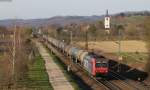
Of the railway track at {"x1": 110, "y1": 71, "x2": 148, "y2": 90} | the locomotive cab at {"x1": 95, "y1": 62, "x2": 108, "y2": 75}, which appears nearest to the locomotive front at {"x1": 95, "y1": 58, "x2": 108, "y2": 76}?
the locomotive cab at {"x1": 95, "y1": 62, "x2": 108, "y2": 75}

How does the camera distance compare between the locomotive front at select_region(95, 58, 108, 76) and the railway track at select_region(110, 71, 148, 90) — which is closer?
the railway track at select_region(110, 71, 148, 90)

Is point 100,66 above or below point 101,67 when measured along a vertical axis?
above

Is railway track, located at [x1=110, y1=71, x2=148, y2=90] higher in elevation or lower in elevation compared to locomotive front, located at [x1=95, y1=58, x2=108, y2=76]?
lower

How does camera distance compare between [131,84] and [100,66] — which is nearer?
[131,84]

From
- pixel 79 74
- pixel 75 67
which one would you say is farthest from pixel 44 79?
pixel 75 67

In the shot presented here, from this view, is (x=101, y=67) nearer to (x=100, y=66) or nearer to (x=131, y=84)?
(x=100, y=66)

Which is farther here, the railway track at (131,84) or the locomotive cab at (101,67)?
the locomotive cab at (101,67)

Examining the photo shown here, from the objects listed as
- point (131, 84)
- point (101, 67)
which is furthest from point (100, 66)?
point (131, 84)

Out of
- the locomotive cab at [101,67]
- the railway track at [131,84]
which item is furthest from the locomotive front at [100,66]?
the railway track at [131,84]

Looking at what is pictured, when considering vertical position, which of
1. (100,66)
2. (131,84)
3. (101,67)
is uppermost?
(100,66)

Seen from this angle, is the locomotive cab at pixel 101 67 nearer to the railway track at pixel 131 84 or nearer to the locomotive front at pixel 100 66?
the locomotive front at pixel 100 66

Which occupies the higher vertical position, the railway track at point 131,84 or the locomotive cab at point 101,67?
the locomotive cab at point 101,67

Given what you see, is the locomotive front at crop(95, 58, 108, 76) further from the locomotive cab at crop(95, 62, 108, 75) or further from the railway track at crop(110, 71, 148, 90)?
the railway track at crop(110, 71, 148, 90)

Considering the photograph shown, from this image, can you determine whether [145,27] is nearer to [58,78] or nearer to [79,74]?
[79,74]
